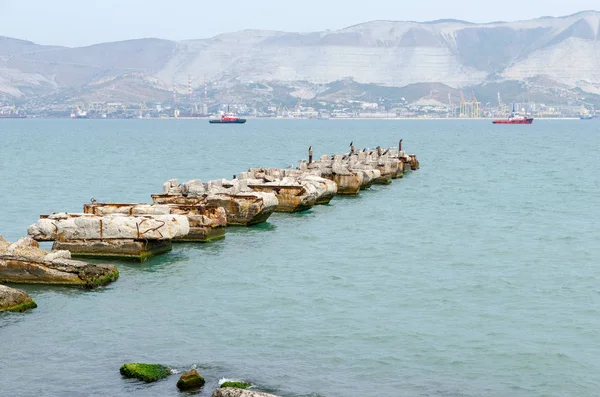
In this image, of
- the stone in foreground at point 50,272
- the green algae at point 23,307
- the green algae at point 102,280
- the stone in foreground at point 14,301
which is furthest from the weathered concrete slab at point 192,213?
the stone in foreground at point 14,301

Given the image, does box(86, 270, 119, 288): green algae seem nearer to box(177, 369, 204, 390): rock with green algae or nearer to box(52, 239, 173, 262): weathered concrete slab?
box(52, 239, 173, 262): weathered concrete slab

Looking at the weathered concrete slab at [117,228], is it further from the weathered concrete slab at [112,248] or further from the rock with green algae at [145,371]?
the rock with green algae at [145,371]

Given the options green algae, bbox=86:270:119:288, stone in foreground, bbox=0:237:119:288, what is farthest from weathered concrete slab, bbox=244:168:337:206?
stone in foreground, bbox=0:237:119:288

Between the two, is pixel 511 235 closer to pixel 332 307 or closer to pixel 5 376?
pixel 332 307

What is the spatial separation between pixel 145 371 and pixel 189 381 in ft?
4.39

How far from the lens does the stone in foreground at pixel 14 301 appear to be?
27469 mm

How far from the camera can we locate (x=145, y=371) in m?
22.0

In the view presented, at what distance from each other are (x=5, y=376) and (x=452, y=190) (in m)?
51.8

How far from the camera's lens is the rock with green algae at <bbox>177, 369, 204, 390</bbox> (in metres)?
21.3

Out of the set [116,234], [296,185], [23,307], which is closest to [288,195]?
[296,185]

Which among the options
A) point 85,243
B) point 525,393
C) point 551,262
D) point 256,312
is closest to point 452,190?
point 551,262

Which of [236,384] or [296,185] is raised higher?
[296,185]

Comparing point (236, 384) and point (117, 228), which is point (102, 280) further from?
point (236, 384)

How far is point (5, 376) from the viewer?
22156 millimetres
